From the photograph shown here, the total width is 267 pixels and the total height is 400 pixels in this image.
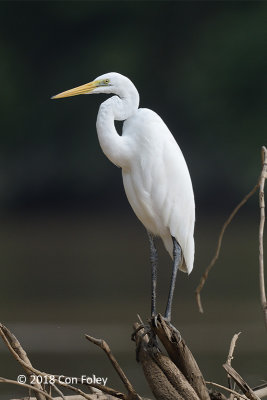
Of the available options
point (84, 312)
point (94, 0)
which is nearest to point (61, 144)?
point (94, 0)

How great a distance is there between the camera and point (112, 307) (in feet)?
17.7

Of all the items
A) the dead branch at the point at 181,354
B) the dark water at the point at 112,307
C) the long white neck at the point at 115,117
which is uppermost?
the long white neck at the point at 115,117

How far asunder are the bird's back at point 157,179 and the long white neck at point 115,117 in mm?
25

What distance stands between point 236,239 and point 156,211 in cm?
588

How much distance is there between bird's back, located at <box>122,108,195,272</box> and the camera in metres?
2.40

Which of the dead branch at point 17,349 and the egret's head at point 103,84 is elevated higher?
the egret's head at point 103,84

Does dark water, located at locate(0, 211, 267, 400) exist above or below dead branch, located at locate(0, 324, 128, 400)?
below

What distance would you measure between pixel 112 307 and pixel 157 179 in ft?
10.0

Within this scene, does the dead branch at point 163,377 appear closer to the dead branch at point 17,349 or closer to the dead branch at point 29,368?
the dead branch at point 29,368

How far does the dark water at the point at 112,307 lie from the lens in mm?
4270

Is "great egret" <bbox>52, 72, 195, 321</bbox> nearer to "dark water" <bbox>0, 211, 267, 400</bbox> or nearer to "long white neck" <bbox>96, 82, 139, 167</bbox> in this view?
"long white neck" <bbox>96, 82, 139, 167</bbox>

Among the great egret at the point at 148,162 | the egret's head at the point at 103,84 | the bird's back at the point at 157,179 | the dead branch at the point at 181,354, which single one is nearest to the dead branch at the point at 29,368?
the dead branch at the point at 181,354

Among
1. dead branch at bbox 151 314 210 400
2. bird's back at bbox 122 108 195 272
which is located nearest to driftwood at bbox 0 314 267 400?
dead branch at bbox 151 314 210 400

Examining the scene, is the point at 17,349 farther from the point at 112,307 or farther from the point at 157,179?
the point at 112,307
